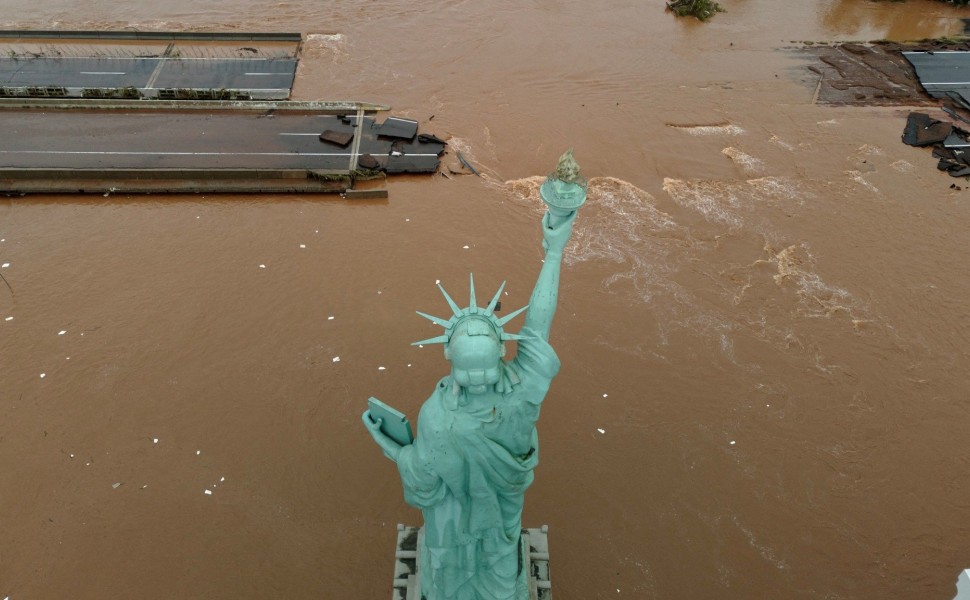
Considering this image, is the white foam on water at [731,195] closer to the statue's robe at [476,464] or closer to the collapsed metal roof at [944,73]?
the collapsed metal roof at [944,73]

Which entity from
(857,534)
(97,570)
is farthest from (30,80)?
(857,534)

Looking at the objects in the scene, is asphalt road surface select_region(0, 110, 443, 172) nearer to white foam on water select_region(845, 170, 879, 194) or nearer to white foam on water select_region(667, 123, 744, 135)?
white foam on water select_region(667, 123, 744, 135)

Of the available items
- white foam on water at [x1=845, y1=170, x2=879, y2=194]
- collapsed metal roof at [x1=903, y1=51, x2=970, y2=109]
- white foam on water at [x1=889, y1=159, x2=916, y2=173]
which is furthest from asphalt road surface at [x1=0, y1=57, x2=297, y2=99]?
collapsed metal roof at [x1=903, y1=51, x2=970, y2=109]

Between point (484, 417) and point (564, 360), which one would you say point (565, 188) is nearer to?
point (484, 417)

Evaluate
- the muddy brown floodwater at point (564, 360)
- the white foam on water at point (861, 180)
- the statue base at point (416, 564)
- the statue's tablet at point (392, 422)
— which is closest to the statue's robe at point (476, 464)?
the statue's tablet at point (392, 422)

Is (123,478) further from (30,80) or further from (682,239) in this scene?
(30,80)

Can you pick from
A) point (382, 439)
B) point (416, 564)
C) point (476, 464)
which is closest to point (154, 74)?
point (416, 564)
